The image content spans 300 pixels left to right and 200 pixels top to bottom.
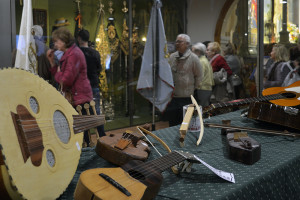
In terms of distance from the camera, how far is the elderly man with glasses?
3.67 metres

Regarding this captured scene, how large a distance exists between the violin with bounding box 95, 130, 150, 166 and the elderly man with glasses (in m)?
2.33

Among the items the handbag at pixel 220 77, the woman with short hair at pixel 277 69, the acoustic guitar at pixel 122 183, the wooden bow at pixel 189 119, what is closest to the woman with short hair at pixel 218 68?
the handbag at pixel 220 77

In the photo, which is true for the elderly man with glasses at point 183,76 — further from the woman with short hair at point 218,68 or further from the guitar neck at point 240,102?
the guitar neck at point 240,102

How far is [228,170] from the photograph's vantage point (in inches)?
49.2

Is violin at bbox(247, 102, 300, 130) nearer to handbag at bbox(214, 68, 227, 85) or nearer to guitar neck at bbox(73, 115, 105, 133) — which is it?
guitar neck at bbox(73, 115, 105, 133)

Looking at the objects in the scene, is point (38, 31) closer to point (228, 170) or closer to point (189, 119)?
point (189, 119)

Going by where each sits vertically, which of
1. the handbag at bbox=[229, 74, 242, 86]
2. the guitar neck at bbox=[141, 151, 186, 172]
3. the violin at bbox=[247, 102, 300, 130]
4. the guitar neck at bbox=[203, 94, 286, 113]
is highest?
the handbag at bbox=[229, 74, 242, 86]

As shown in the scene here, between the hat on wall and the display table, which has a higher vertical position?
the hat on wall

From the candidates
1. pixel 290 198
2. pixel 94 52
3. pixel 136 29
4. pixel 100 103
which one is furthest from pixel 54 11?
pixel 290 198

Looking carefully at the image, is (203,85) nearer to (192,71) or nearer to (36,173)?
(192,71)

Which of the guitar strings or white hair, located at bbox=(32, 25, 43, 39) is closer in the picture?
the guitar strings

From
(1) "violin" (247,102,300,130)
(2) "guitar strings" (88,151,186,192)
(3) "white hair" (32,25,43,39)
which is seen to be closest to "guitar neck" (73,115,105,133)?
(2) "guitar strings" (88,151,186,192)

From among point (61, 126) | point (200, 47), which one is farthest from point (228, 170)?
point (200, 47)

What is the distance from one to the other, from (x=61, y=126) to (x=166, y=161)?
38cm
